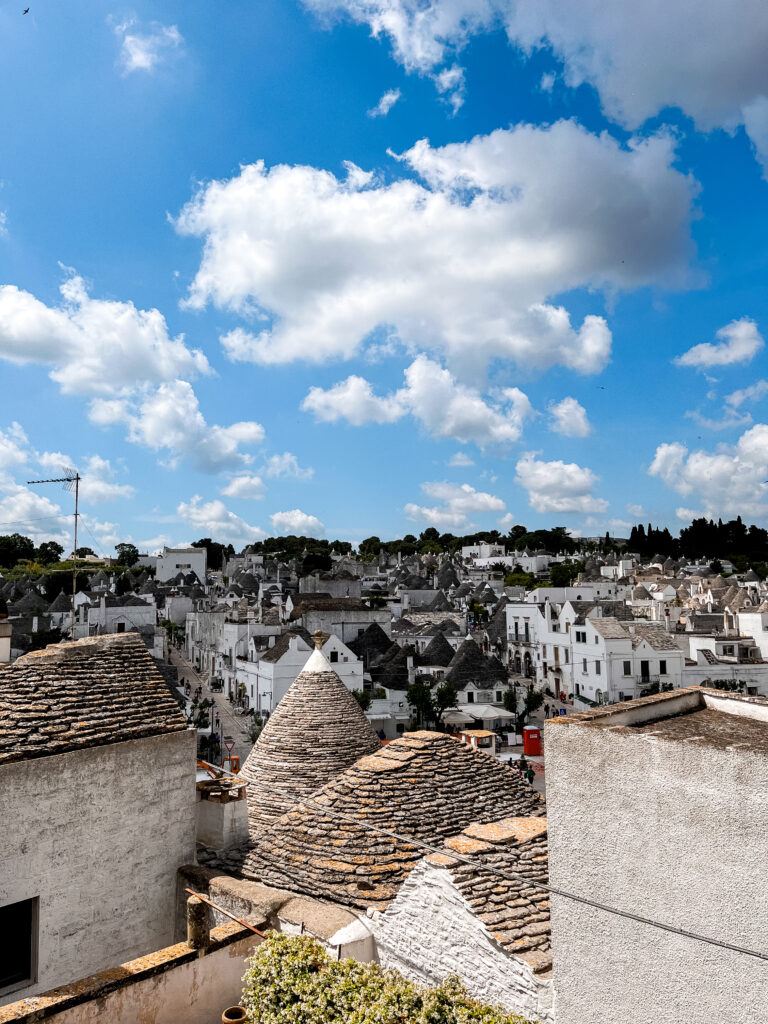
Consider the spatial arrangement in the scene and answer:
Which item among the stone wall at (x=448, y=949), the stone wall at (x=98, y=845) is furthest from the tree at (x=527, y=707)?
the stone wall at (x=448, y=949)

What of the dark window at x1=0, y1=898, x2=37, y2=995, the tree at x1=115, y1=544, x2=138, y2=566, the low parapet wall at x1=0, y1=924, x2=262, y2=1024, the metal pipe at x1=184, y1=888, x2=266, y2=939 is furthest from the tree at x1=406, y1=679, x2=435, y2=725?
the tree at x1=115, y1=544, x2=138, y2=566

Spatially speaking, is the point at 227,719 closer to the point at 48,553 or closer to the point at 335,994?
the point at 335,994

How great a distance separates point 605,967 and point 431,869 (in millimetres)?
2873

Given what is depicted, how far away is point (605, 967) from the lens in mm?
5887

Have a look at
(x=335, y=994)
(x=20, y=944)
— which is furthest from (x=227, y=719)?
(x=335, y=994)

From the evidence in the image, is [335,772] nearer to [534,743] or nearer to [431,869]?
[431,869]

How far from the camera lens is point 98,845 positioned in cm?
923

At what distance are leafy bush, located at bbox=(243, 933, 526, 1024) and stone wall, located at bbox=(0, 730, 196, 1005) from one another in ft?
7.68

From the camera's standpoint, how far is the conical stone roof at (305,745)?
13.4 m

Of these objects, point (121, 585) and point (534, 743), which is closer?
point (534, 743)

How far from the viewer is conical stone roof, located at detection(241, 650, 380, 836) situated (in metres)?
13.4

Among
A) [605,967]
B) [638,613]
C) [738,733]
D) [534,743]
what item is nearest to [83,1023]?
[605,967]

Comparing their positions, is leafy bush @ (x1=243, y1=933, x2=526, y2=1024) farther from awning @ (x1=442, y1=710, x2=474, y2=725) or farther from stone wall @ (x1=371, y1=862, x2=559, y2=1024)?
awning @ (x1=442, y1=710, x2=474, y2=725)

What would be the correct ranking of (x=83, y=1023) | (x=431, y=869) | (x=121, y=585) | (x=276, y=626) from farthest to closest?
1. (x=121, y=585)
2. (x=276, y=626)
3. (x=431, y=869)
4. (x=83, y=1023)
